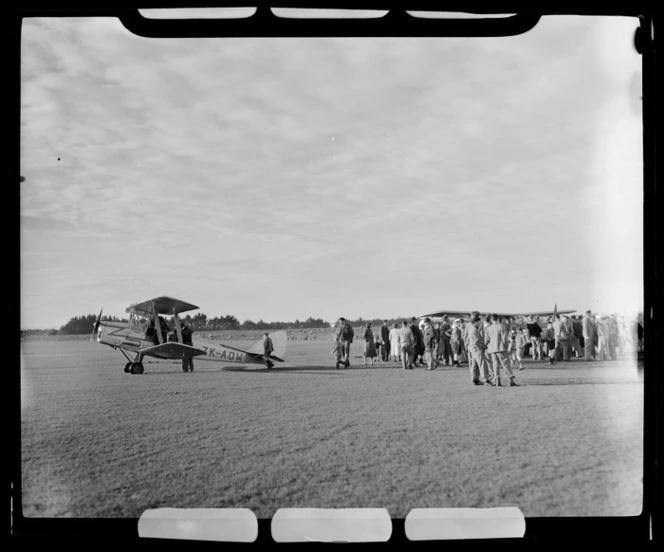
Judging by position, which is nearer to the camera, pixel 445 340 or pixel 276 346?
pixel 445 340

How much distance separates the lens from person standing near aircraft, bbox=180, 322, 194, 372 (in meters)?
7.87

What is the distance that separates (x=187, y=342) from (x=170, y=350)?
330 millimetres

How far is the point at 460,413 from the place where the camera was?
419cm

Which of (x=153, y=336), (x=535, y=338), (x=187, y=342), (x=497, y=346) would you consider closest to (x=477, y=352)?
(x=497, y=346)

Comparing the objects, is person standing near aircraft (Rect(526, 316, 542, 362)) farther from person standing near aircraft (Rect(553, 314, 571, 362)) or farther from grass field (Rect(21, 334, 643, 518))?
grass field (Rect(21, 334, 643, 518))

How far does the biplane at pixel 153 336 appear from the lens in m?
7.68

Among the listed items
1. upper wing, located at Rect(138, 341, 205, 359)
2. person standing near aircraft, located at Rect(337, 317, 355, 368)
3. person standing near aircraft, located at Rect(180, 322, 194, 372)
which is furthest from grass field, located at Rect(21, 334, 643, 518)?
person standing near aircraft, located at Rect(337, 317, 355, 368)

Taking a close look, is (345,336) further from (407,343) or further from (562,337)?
(562,337)

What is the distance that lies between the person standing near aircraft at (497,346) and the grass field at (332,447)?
323mm

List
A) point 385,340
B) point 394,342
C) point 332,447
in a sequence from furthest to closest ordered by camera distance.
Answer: point 385,340 → point 394,342 → point 332,447

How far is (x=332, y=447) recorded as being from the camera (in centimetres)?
313

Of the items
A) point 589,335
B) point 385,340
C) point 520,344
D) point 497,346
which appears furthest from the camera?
point 385,340

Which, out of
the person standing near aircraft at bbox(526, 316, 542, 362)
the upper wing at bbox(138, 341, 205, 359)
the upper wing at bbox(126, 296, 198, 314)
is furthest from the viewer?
the person standing near aircraft at bbox(526, 316, 542, 362)

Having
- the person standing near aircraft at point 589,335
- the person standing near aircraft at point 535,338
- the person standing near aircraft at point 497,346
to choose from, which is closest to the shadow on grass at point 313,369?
the person standing near aircraft at point 497,346
